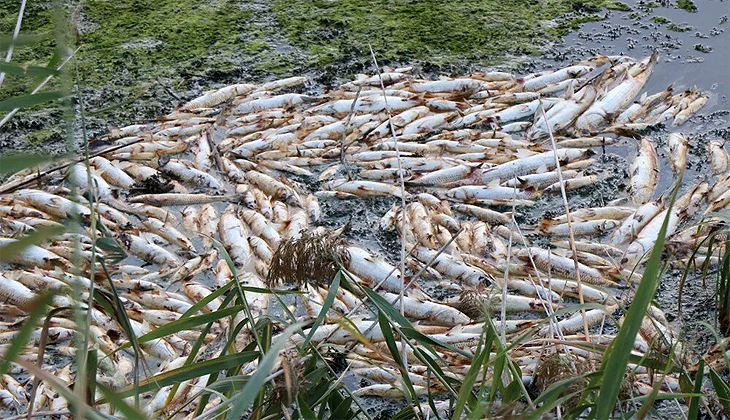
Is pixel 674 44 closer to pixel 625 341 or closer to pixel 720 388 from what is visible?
pixel 720 388

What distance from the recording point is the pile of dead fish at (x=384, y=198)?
12.0 feet

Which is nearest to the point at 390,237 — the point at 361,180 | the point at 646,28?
the point at 361,180

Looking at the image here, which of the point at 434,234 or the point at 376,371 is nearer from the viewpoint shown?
the point at 376,371

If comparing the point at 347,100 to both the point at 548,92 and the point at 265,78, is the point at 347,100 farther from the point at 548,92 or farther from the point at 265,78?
the point at 548,92

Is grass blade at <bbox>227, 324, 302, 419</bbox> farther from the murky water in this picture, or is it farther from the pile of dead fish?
the murky water

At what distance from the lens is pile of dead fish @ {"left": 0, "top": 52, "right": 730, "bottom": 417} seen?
3.65 meters

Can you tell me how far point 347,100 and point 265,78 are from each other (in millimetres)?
878

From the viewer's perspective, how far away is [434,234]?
4461 millimetres

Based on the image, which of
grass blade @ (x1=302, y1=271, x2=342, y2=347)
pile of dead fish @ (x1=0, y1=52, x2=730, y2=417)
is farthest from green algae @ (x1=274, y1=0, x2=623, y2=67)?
grass blade @ (x1=302, y1=271, x2=342, y2=347)

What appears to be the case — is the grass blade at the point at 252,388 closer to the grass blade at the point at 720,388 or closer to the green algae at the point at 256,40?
the grass blade at the point at 720,388

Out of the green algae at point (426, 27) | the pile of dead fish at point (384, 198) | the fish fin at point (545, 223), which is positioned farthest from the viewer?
the green algae at point (426, 27)

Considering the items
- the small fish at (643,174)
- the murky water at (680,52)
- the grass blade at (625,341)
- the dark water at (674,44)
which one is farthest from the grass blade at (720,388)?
the dark water at (674,44)

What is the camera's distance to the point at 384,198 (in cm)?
484

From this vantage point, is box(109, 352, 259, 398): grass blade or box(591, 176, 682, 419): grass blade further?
box(109, 352, 259, 398): grass blade
